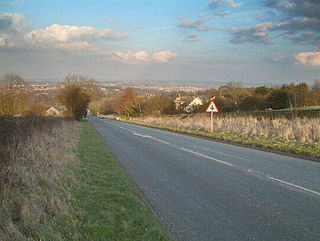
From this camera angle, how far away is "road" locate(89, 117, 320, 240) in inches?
183

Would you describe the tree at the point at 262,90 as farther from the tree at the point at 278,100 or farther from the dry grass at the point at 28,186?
the dry grass at the point at 28,186

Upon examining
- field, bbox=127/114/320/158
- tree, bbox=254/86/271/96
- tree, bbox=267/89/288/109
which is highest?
tree, bbox=254/86/271/96

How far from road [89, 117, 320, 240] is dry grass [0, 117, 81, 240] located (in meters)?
1.97

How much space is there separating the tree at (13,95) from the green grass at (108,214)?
620 inches

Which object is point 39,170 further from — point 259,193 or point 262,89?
point 262,89

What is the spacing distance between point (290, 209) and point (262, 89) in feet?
214

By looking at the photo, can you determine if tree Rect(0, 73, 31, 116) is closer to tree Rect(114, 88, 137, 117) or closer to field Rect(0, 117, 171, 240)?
field Rect(0, 117, 171, 240)

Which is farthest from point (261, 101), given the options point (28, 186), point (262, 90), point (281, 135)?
point (28, 186)

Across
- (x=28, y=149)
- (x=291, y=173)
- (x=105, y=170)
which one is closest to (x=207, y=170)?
(x=291, y=173)

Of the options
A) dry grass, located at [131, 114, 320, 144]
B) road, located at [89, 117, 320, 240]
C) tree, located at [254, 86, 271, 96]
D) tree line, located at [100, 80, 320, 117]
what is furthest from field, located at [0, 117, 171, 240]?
tree, located at [254, 86, 271, 96]

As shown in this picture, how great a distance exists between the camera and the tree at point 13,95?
20.6 m

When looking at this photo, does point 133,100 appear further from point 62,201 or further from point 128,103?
point 62,201

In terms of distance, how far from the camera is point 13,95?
69.1ft

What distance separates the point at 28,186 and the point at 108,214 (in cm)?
230
